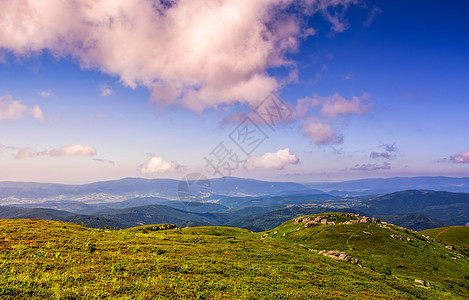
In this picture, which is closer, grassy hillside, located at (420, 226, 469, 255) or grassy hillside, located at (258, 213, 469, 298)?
grassy hillside, located at (258, 213, 469, 298)

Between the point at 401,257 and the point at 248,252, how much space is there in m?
37.3

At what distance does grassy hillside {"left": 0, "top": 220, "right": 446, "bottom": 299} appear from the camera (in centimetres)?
1197

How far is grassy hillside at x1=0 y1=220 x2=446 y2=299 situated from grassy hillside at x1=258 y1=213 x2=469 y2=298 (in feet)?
57.6

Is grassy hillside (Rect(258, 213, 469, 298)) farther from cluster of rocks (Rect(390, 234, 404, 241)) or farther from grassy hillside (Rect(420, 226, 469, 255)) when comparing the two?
grassy hillside (Rect(420, 226, 469, 255))

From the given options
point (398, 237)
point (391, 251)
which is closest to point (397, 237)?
point (398, 237)

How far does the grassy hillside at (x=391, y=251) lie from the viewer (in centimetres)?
3469

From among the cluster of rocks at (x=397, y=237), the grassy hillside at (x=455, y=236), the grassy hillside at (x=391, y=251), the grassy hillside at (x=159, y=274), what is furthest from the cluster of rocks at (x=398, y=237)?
the grassy hillside at (x=455, y=236)

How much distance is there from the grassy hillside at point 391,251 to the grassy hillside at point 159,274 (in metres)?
17.6

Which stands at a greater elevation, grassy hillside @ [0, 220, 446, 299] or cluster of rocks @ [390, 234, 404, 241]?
grassy hillside @ [0, 220, 446, 299]

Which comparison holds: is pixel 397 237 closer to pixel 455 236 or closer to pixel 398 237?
pixel 398 237

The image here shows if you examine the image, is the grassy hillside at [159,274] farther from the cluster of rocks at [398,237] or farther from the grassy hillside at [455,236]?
the grassy hillside at [455,236]

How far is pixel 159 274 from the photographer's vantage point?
14.9 meters

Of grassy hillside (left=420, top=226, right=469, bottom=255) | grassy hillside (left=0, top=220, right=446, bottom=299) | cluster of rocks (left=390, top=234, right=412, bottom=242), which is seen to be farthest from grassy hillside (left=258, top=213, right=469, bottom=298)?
grassy hillside (left=420, top=226, right=469, bottom=255)

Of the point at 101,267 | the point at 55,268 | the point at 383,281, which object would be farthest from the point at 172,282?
the point at 383,281
